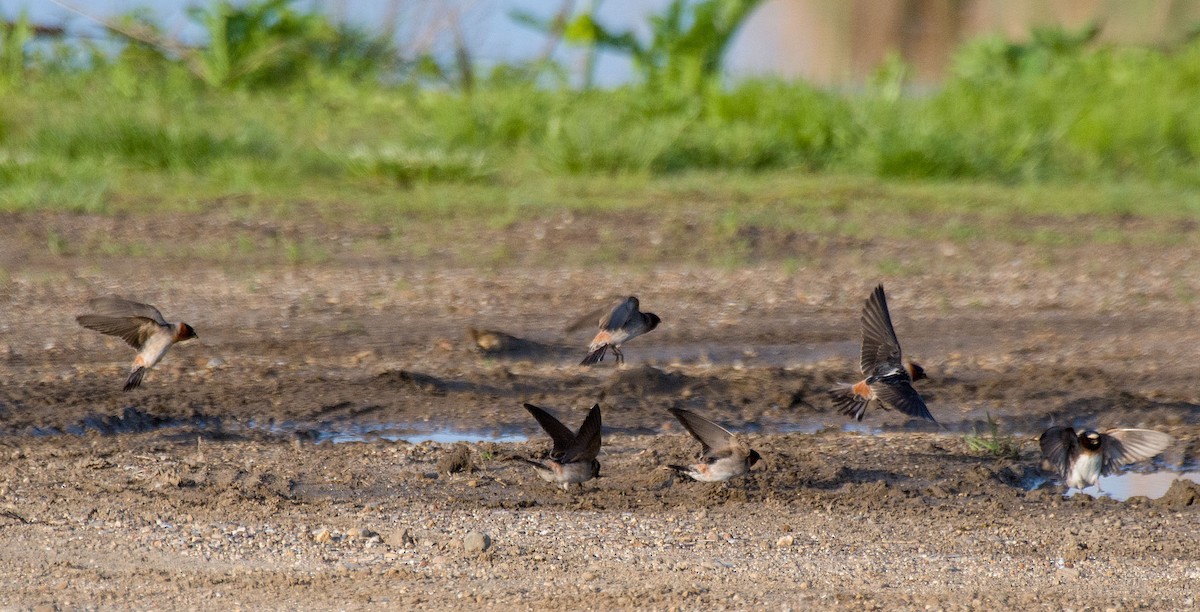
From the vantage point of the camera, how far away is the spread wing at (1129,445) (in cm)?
482

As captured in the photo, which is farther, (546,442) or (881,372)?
(546,442)

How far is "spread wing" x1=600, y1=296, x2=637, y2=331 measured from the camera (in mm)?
5660

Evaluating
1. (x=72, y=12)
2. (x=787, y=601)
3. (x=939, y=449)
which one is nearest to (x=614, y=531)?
(x=787, y=601)

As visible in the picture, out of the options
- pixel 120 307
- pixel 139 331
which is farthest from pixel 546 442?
pixel 120 307

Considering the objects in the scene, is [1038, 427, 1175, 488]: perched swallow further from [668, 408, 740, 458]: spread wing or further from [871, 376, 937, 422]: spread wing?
[668, 408, 740, 458]: spread wing

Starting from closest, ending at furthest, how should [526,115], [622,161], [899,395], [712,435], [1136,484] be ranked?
1. [712,435]
2. [899,395]
3. [1136,484]
4. [622,161]
5. [526,115]

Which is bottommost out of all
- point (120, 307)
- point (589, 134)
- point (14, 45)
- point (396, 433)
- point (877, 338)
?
point (396, 433)

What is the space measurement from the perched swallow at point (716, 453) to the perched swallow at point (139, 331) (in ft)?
6.06

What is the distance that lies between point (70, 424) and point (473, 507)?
5.37ft

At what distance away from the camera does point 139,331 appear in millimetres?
5508

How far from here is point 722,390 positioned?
625cm

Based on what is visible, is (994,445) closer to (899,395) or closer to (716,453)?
(899,395)

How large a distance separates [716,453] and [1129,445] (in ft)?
4.20

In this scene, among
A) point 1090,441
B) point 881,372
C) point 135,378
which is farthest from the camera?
point 135,378
